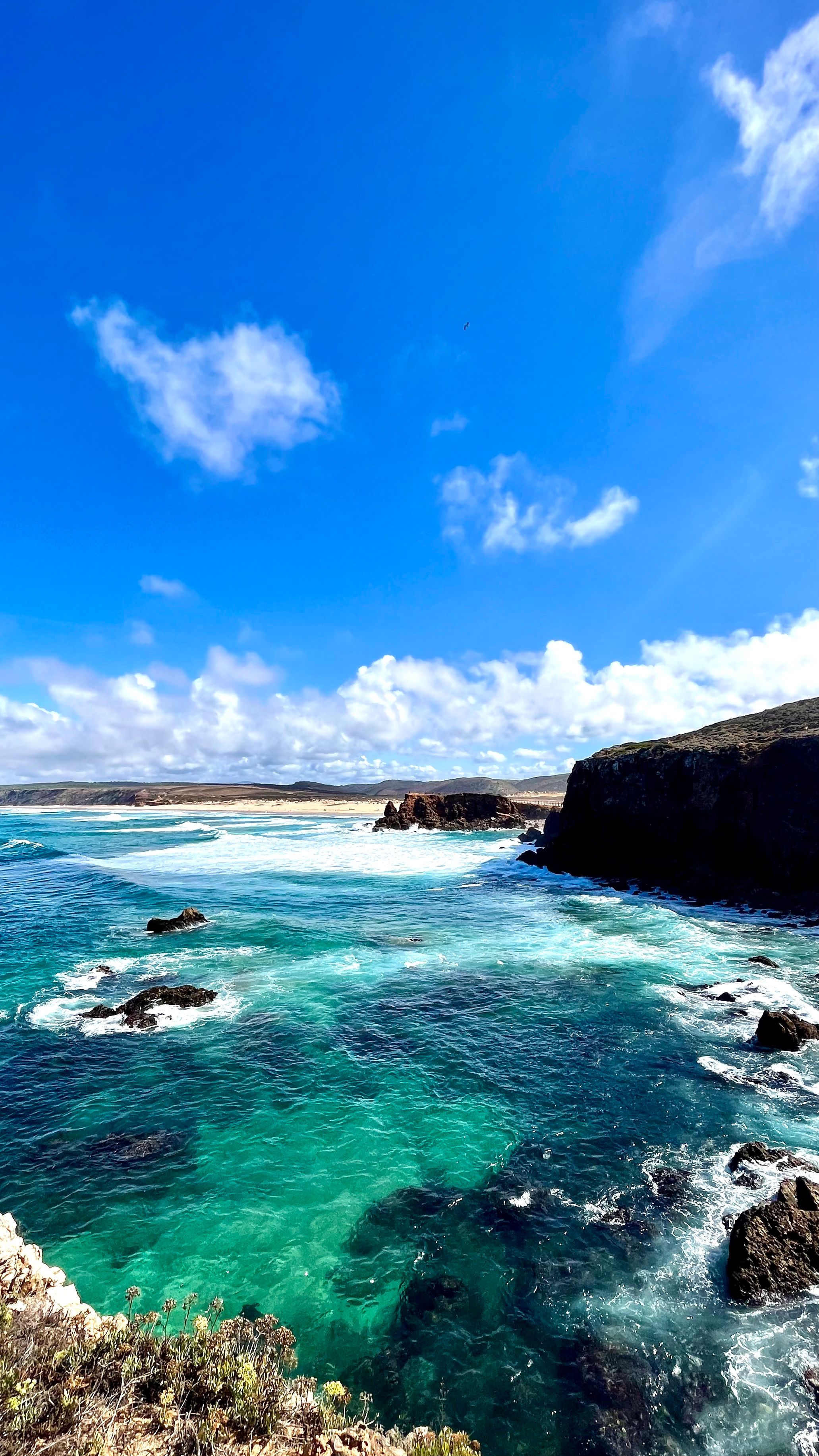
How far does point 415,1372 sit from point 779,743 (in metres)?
41.5

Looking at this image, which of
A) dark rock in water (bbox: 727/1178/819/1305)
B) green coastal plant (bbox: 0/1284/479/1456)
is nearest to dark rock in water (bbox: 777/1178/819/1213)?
dark rock in water (bbox: 727/1178/819/1305)

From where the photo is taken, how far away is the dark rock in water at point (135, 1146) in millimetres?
13375

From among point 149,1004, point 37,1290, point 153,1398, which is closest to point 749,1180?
point 153,1398

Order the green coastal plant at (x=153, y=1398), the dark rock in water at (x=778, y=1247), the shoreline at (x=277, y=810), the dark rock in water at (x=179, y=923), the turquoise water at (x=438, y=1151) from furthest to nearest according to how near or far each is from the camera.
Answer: the shoreline at (x=277, y=810)
the dark rock in water at (x=179, y=923)
the dark rock in water at (x=778, y=1247)
the turquoise water at (x=438, y=1151)
the green coastal plant at (x=153, y=1398)

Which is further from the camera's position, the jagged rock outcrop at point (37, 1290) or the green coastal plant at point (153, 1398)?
the jagged rock outcrop at point (37, 1290)

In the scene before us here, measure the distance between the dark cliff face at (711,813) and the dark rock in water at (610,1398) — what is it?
116 feet

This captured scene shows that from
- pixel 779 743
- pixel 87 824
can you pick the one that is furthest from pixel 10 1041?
pixel 87 824

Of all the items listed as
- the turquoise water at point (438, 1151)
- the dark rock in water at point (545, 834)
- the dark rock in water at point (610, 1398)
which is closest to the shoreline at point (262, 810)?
the dark rock in water at point (545, 834)

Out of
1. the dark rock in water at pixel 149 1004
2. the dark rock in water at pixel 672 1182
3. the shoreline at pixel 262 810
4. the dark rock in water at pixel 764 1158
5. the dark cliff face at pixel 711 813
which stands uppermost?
the dark cliff face at pixel 711 813

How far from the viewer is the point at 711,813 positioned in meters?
43.7

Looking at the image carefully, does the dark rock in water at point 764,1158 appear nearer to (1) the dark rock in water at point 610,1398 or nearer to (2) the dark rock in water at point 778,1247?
(2) the dark rock in water at point 778,1247

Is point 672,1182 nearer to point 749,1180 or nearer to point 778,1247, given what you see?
point 749,1180

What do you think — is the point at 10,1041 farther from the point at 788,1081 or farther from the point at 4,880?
the point at 4,880

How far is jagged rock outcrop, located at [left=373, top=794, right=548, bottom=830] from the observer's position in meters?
112
